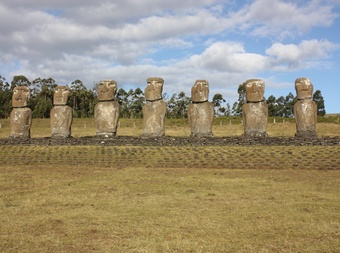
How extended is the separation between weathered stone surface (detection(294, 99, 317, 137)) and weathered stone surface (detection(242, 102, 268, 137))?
1704mm

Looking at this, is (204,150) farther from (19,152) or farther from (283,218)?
(283,218)

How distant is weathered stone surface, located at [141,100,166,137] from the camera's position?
826 inches

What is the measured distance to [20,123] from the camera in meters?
21.8

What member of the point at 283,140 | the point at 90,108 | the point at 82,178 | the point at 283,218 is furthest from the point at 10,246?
the point at 90,108

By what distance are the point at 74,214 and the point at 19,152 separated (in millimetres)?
10925

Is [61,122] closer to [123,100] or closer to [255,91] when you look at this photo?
[255,91]

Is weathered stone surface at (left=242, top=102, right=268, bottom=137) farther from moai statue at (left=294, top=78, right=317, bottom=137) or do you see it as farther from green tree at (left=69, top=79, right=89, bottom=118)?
green tree at (left=69, top=79, right=89, bottom=118)

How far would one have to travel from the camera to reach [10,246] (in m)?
6.31

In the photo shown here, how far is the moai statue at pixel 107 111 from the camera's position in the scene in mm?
21461

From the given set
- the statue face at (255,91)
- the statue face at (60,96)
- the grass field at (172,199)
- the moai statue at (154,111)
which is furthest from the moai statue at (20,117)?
the statue face at (255,91)

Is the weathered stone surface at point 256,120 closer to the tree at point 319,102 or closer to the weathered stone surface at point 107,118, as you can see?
the weathered stone surface at point 107,118

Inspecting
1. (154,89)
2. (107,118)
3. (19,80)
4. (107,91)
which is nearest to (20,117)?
(107,118)

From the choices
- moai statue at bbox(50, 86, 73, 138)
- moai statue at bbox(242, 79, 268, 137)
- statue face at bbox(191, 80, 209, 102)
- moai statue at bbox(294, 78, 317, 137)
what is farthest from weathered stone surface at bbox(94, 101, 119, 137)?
moai statue at bbox(294, 78, 317, 137)

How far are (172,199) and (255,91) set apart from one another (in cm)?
1250
